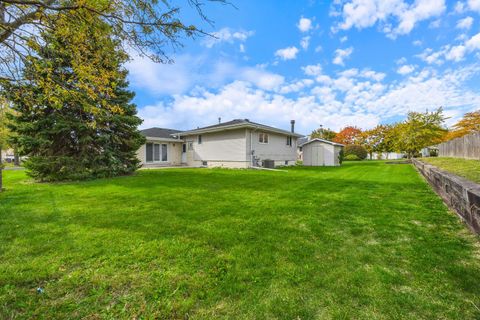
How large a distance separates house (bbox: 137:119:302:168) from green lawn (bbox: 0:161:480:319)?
10.8 metres

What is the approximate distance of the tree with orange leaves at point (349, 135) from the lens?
39428mm

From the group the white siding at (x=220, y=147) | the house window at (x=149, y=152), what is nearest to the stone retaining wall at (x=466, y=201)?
the white siding at (x=220, y=147)

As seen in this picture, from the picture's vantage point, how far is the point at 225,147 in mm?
16109

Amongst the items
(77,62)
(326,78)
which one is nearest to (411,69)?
(326,78)

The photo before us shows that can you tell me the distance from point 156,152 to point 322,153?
1478 centimetres

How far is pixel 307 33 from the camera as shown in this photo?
12.5 m

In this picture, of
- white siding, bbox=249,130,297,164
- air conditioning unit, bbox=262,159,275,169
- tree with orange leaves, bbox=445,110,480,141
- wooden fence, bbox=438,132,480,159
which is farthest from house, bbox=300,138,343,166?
tree with orange leaves, bbox=445,110,480,141

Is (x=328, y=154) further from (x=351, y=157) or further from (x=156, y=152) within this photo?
(x=351, y=157)

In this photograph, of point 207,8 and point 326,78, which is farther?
point 326,78

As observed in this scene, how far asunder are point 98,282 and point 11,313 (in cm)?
57

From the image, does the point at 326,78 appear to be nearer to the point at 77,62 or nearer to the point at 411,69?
the point at 411,69

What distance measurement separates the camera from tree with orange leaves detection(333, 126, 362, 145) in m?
39.4

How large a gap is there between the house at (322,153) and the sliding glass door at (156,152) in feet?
43.4

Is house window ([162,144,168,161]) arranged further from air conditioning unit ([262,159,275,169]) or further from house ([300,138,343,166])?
house ([300,138,343,166])
